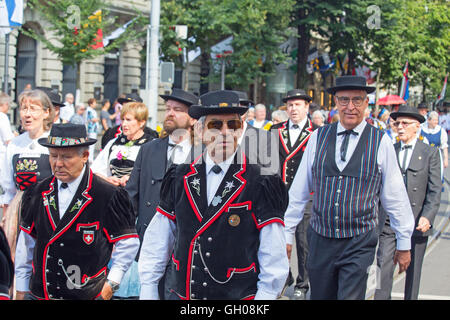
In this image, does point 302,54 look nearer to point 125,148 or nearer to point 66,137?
point 125,148

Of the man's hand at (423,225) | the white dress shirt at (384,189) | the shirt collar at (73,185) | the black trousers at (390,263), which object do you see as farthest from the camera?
the man's hand at (423,225)

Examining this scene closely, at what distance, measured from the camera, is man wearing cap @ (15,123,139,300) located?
4344 millimetres

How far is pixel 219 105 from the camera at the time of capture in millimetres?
4008

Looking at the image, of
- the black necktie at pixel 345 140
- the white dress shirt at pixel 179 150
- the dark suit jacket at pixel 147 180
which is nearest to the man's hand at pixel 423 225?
the black necktie at pixel 345 140

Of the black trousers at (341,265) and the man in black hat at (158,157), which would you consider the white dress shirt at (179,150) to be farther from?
the black trousers at (341,265)

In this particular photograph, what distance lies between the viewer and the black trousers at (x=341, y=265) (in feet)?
17.0

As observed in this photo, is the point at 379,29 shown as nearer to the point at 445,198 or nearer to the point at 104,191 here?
the point at 445,198

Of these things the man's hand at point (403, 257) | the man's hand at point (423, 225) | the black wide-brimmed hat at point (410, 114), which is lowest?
the man's hand at point (403, 257)

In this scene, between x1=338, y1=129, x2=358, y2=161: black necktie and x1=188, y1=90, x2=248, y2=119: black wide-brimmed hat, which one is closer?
x1=188, y1=90, x2=248, y2=119: black wide-brimmed hat

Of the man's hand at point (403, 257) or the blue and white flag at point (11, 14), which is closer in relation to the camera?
the man's hand at point (403, 257)

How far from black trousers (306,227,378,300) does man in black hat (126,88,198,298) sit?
58.2 inches

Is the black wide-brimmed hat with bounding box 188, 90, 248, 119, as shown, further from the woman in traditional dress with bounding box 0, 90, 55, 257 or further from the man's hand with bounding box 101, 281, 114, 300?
the woman in traditional dress with bounding box 0, 90, 55, 257

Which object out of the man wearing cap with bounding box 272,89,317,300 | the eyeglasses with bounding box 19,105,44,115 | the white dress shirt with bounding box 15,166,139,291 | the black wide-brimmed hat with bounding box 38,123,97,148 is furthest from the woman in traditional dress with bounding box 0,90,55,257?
the man wearing cap with bounding box 272,89,317,300
